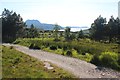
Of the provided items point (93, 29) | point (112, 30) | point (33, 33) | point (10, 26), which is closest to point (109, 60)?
point (112, 30)

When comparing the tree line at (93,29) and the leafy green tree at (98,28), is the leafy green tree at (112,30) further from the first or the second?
the leafy green tree at (98,28)

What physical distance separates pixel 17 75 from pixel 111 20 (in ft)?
244

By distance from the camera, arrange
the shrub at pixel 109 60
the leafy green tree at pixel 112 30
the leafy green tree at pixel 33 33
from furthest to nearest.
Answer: the leafy green tree at pixel 33 33 < the leafy green tree at pixel 112 30 < the shrub at pixel 109 60

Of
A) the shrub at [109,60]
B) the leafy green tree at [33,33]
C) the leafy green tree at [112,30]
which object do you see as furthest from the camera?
the leafy green tree at [33,33]

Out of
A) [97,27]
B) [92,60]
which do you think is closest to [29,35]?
[97,27]

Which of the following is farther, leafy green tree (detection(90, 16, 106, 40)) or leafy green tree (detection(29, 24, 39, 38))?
leafy green tree (detection(29, 24, 39, 38))

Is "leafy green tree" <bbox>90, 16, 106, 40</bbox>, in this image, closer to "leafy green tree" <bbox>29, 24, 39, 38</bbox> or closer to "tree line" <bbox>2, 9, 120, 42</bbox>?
"tree line" <bbox>2, 9, 120, 42</bbox>

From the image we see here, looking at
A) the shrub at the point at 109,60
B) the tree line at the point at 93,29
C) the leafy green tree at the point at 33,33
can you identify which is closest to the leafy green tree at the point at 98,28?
the tree line at the point at 93,29

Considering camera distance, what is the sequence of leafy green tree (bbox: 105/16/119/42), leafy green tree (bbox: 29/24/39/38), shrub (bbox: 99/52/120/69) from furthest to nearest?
leafy green tree (bbox: 29/24/39/38)
leafy green tree (bbox: 105/16/119/42)
shrub (bbox: 99/52/120/69)

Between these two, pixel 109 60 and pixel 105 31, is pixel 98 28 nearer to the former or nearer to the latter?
pixel 105 31

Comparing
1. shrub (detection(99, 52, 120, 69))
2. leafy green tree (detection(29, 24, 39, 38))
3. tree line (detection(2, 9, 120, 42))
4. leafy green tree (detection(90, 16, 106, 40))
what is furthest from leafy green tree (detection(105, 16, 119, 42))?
shrub (detection(99, 52, 120, 69))

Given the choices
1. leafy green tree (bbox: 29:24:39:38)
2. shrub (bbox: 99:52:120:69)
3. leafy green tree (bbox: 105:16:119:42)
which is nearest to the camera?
shrub (bbox: 99:52:120:69)

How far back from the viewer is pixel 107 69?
81.8ft

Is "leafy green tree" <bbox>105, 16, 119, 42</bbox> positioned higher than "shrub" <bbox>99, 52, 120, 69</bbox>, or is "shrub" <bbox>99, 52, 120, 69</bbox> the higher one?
"leafy green tree" <bbox>105, 16, 119, 42</bbox>
